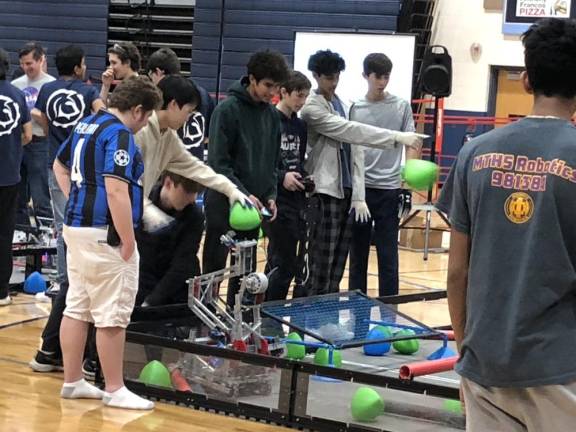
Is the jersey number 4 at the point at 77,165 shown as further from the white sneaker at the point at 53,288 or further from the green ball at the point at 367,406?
the white sneaker at the point at 53,288

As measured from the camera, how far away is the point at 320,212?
236 inches

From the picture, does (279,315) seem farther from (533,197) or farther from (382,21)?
(382,21)

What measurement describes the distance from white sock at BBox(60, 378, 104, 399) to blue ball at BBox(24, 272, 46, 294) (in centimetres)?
248

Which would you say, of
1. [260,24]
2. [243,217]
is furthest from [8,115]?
[260,24]

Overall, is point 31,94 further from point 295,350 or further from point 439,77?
point 439,77

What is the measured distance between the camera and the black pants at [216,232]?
5211 mm

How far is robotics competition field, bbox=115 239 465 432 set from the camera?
4234mm

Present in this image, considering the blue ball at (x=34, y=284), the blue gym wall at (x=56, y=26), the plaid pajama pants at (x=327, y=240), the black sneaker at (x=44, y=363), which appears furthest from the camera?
the blue gym wall at (x=56, y=26)

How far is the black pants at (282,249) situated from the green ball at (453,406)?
5.41 ft

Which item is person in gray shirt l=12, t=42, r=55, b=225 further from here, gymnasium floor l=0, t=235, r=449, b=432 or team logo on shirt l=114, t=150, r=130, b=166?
team logo on shirt l=114, t=150, r=130, b=166

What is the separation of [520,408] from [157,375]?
2721 millimetres

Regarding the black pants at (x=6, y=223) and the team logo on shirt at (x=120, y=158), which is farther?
the black pants at (x=6, y=223)

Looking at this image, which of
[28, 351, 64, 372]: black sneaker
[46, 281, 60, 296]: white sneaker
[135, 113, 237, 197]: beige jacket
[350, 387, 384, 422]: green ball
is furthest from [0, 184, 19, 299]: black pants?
[350, 387, 384, 422]: green ball

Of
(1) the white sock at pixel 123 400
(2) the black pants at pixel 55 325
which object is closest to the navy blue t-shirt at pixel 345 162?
(2) the black pants at pixel 55 325
